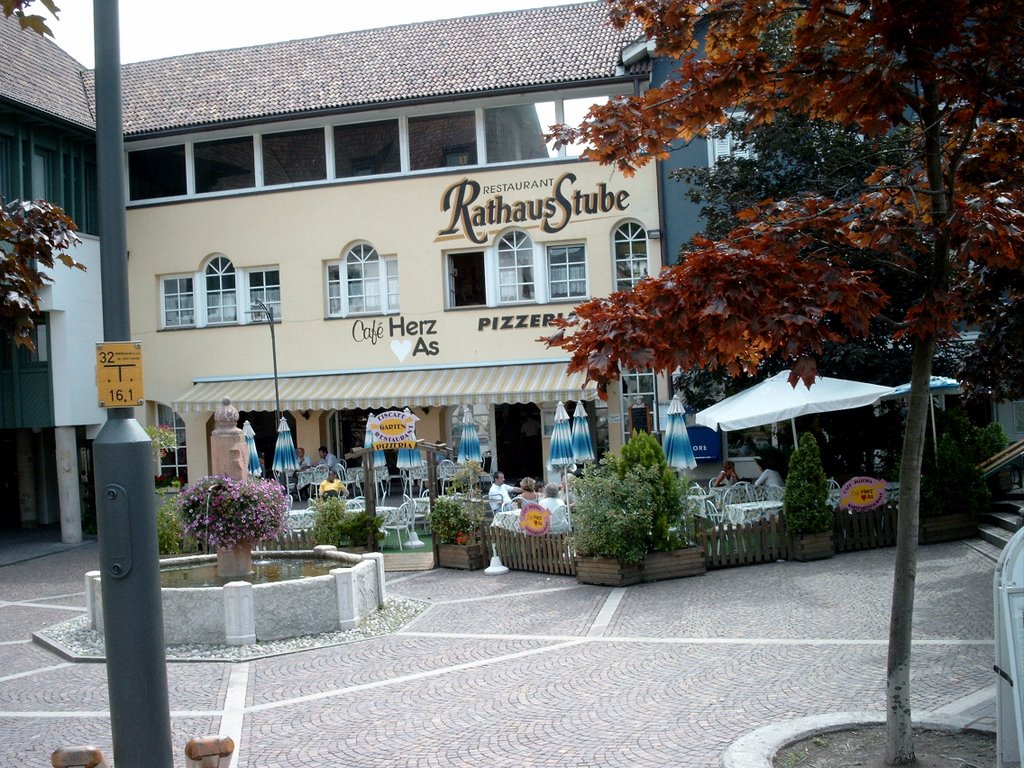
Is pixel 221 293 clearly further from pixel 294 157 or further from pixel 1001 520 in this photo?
pixel 1001 520

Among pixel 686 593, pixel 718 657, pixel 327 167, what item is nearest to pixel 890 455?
pixel 686 593

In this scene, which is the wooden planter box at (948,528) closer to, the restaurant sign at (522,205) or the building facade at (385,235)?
the building facade at (385,235)

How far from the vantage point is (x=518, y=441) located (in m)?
24.8

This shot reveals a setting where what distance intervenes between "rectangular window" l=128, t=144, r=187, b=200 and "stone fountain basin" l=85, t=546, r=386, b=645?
677 inches

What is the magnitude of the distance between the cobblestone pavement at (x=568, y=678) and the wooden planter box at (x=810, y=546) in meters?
0.90

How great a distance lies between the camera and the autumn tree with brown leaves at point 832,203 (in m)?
5.53

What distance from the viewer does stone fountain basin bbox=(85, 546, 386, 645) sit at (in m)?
10.6

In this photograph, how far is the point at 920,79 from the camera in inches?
233

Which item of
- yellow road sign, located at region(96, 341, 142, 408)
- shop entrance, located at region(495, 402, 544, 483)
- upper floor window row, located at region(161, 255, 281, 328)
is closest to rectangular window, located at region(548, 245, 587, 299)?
shop entrance, located at region(495, 402, 544, 483)

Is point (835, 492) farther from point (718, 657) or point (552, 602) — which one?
point (718, 657)

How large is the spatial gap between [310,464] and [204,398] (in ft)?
9.73

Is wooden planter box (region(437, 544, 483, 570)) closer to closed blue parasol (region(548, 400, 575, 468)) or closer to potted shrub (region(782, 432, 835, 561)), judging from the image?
closed blue parasol (region(548, 400, 575, 468))

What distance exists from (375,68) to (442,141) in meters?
2.89

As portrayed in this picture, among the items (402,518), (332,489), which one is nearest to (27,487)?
(332,489)
